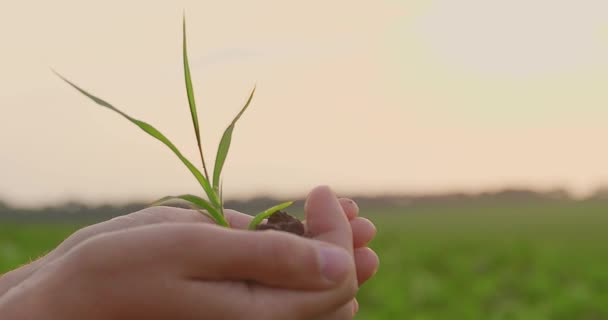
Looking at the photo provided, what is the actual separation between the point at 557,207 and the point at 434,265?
44.5 ft

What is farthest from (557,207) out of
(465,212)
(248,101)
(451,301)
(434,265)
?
(248,101)

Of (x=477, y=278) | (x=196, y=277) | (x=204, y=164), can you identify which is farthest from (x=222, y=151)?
(x=477, y=278)

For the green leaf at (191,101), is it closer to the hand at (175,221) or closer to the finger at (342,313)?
the hand at (175,221)

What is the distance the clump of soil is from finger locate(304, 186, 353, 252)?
0.02m

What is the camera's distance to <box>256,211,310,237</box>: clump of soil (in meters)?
1.23

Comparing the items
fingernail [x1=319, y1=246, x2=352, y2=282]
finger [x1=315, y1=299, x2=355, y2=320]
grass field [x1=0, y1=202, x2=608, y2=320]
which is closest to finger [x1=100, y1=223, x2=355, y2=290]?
fingernail [x1=319, y1=246, x2=352, y2=282]

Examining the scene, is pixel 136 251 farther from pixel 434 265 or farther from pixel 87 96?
pixel 434 265

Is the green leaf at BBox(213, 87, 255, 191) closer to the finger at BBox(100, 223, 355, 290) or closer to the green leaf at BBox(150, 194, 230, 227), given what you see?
the green leaf at BBox(150, 194, 230, 227)

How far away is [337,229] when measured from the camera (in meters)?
1.19

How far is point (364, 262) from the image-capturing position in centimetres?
129

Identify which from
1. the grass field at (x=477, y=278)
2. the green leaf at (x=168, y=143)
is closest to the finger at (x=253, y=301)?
the green leaf at (x=168, y=143)

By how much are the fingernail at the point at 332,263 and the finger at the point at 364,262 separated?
0.72 feet

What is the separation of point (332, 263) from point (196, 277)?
18 centimetres

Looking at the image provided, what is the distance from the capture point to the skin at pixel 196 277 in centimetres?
104
